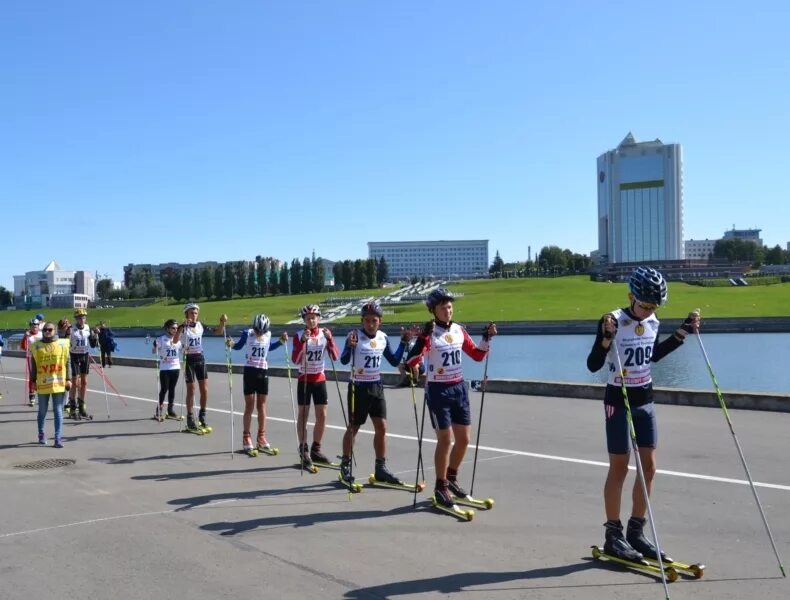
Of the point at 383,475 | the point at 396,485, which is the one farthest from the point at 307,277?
the point at 396,485

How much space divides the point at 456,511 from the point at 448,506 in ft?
0.53

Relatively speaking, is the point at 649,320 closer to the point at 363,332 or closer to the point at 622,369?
the point at 622,369

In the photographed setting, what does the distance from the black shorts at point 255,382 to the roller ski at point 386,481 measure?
9.82 feet

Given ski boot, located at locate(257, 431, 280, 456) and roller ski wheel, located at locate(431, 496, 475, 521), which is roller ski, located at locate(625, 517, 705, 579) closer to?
roller ski wheel, located at locate(431, 496, 475, 521)

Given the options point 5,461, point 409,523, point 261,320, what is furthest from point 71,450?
point 409,523

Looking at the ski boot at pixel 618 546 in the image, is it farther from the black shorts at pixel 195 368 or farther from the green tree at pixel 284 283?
the green tree at pixel 284 283

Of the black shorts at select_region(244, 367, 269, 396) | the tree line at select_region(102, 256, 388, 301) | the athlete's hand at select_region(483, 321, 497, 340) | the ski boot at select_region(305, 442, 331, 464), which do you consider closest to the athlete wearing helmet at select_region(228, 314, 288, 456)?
the black shorts at select_region(244, 367, 269, 396)

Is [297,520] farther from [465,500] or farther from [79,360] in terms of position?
[79,360]

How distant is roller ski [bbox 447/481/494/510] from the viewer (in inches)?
309

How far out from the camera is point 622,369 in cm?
598

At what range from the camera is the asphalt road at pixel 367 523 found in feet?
18.7

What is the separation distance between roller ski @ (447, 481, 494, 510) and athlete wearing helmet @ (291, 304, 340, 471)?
2626 millimetres

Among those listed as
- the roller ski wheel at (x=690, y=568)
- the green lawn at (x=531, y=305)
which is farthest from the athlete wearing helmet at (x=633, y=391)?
the green lawn at (x=531, y=305)

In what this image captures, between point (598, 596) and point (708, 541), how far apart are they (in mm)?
1737
